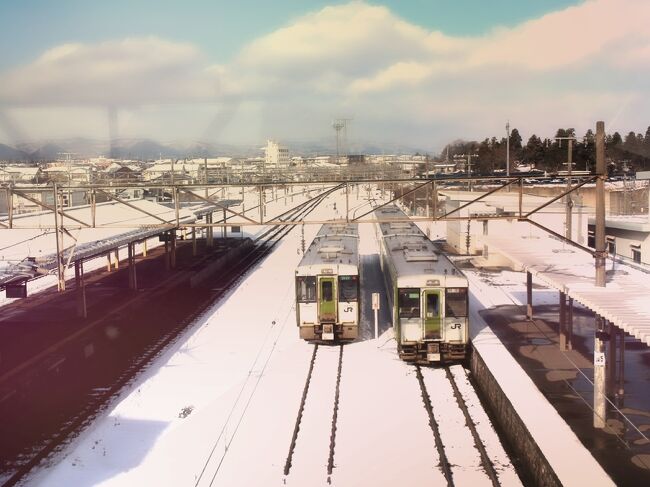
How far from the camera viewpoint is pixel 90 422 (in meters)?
11.5

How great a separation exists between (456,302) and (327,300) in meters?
3.48

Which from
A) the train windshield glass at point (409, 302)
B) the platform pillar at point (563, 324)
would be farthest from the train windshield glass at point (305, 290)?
the platform pillar at point (563, 324)

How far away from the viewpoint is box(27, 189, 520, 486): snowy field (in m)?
9.32

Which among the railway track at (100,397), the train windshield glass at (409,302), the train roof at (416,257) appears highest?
the train roof at (416,257)

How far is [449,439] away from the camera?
10.5m

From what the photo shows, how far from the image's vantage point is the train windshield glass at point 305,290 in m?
16.4

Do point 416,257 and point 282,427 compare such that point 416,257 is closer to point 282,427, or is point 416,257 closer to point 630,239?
point 282,427

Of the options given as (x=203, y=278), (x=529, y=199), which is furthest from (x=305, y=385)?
(x=529, y=199)

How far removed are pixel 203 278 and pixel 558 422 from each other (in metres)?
20.6

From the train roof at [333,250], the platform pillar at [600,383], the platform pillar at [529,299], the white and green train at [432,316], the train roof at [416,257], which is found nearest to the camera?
the platform pillar at [600,383]

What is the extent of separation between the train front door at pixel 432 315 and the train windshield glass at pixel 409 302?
0.19 m

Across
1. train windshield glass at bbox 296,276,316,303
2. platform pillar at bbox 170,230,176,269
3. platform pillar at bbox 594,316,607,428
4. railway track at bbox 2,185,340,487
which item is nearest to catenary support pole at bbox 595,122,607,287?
platform pillar at bbox 594,316,607,428

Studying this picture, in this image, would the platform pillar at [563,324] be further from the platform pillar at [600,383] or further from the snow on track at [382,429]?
the platform pillar at [600,383]

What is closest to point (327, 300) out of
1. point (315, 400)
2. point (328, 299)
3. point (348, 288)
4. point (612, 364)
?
point (328, 299)
